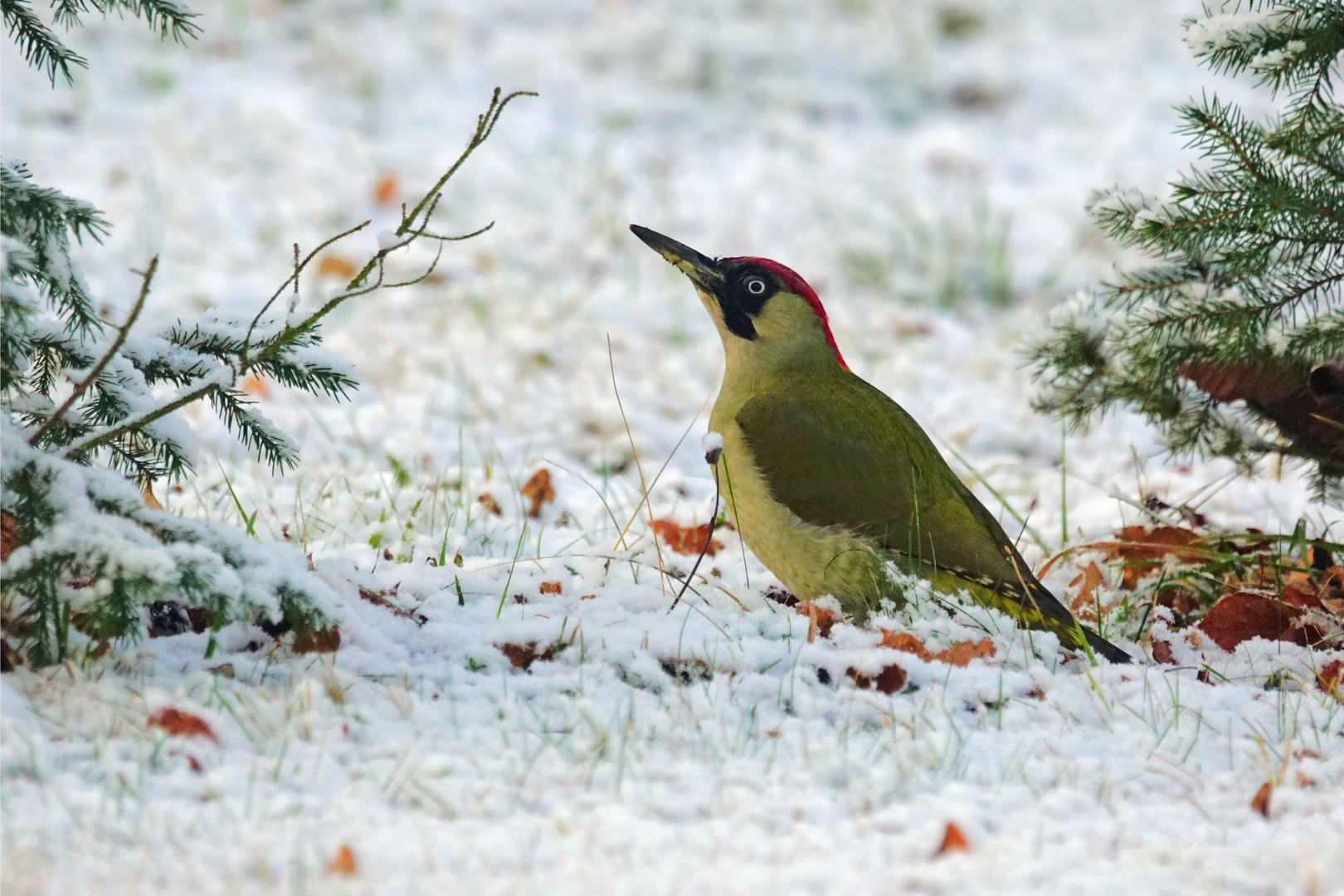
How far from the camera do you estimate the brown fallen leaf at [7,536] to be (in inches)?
102

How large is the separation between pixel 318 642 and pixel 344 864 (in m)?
0.88

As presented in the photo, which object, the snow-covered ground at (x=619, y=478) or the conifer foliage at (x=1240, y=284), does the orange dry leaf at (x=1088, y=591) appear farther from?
the conifer foliage at (x=1240, y=284)

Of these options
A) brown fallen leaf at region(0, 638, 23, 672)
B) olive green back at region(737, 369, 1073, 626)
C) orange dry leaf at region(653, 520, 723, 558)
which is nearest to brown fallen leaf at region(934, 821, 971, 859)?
olive green back at region(737, 369, 1073, 626)

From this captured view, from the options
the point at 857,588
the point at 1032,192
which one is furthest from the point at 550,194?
the point at 857,588

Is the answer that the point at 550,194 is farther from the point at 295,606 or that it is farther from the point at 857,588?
the point at 295,606

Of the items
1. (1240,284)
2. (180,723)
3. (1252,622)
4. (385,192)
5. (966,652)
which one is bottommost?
(180,723)

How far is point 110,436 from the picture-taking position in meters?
2.62

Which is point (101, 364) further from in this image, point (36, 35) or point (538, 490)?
point (538, 490)

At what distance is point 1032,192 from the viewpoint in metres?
8.74

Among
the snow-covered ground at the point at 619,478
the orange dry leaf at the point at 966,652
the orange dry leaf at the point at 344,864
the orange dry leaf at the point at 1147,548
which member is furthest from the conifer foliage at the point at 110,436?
the orange dry leaf at the point at 1147,548

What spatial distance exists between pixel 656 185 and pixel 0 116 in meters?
4.32

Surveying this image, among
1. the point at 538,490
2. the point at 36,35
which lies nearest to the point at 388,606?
the point at 36,35

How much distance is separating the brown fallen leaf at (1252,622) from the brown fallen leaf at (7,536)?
2.92 metres

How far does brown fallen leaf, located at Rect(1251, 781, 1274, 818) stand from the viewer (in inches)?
90.4
